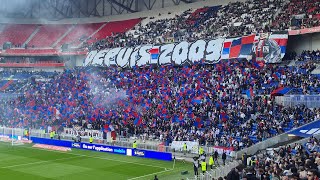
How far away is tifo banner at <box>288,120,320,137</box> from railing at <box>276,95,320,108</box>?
3388 millimetres

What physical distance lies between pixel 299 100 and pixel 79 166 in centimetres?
1560

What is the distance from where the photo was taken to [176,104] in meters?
36.5

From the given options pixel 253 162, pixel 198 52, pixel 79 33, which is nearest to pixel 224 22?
pixel 198 52

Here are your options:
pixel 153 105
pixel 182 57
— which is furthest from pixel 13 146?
pixel 182 57

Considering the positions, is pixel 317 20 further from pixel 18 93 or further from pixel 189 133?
pixel 18 93

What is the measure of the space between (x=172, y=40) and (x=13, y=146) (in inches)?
842

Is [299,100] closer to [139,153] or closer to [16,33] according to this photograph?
[139,153]

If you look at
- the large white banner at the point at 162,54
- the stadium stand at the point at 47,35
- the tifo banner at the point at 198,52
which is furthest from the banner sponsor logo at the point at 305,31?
the stadium stand at the point at 47,35

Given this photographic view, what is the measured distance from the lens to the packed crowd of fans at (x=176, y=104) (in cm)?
3027

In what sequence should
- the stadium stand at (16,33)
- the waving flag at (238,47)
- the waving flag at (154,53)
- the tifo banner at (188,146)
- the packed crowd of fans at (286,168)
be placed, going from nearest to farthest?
the packed crowd of fans at (286,168), the tifo banner at (188,146), the waving flag at (238,47), the waving flag at (154,53), the stadium stand at (16,33)

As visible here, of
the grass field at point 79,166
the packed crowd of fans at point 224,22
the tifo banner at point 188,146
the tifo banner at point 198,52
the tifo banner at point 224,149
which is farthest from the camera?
the packed crowd of fans at point 224,22

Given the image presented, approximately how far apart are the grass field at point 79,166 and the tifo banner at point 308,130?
22.8 ft

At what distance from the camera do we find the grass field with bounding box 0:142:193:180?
25.1 m

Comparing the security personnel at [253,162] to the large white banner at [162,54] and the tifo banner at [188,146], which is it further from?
the large white banner at [162,54]
